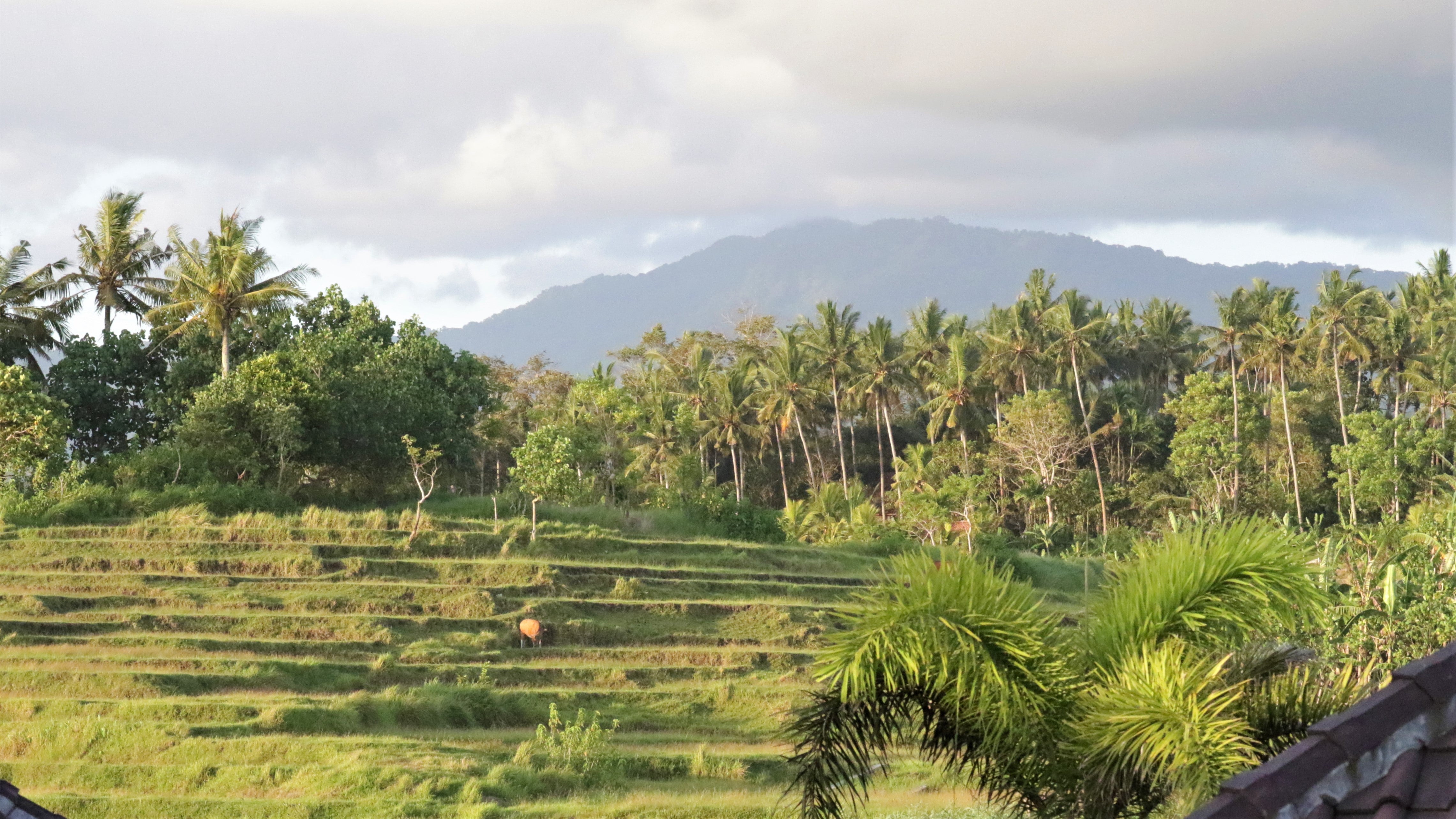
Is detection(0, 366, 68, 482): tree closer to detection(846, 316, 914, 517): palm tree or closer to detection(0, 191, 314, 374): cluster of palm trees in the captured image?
detection(0, 191, 314, 374): cluster of palm trees

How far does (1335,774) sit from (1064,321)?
51401mm

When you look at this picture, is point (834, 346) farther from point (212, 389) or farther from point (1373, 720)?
point (1373, 720)

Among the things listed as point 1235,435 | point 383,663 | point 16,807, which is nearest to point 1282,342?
point 1235,435

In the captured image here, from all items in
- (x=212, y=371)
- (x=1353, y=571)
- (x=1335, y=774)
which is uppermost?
(x=212, y=371)

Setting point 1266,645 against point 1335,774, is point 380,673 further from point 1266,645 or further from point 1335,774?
point 1335,774

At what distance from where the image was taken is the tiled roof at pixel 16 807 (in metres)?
3.48

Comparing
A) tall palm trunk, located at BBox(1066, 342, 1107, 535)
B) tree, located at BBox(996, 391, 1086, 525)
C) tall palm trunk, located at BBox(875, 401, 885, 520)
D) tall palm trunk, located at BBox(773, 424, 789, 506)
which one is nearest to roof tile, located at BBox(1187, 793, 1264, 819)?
tall palm trunk, located at BBox(1066, 342, 1107, 535)

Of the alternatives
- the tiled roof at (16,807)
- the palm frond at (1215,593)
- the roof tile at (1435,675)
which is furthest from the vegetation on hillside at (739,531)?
the tiled roof at (16,807)

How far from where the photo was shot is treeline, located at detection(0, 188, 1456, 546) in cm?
3703

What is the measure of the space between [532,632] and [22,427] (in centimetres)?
1530

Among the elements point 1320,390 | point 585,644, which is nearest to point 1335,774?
point 585,644

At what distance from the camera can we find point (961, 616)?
6359 mm

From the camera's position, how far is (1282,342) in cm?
4709

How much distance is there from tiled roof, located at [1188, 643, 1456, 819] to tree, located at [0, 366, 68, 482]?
35074 millimetres
